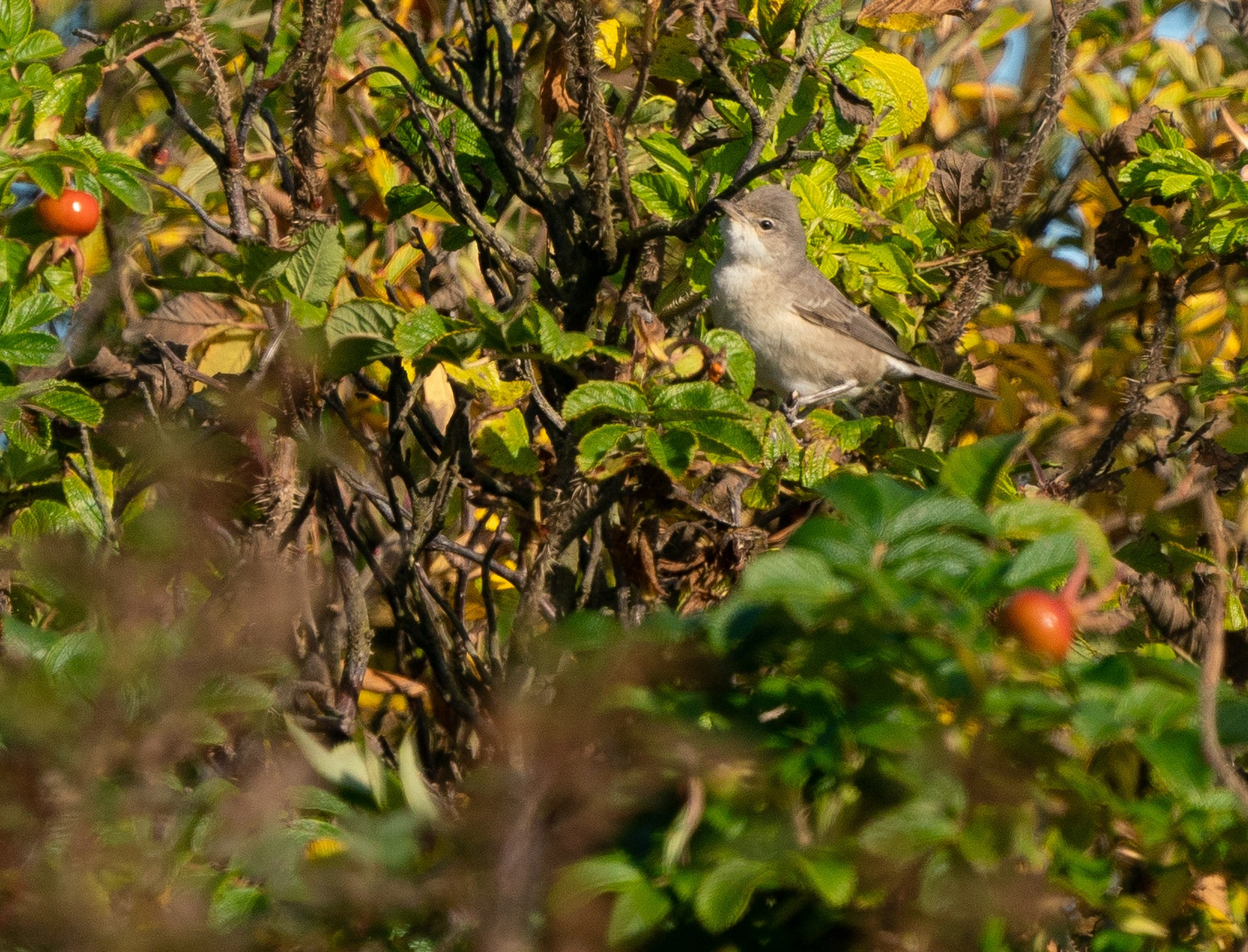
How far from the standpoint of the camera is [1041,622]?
1.51 metres

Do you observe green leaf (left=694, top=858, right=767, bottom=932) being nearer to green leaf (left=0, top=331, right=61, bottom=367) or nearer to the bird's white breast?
green leaf (left=0, top=331, right=61, bottom=367)

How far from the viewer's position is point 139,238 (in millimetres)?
3588

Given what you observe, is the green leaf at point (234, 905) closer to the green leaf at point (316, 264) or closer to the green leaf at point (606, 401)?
the green leaf at point (606, 401)

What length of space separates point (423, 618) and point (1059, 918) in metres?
1.77

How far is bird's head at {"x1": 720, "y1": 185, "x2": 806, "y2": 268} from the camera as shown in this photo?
193 inches

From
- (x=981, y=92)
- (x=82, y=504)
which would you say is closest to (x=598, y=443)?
(x=82, y=504)

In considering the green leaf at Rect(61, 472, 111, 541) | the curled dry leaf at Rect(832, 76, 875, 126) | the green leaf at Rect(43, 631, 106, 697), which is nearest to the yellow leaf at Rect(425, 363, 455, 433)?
the green leaf at Rect(61, 472, 111, 541)

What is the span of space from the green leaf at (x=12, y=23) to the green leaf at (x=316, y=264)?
1063 millimetres

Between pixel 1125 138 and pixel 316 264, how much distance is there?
2.31m

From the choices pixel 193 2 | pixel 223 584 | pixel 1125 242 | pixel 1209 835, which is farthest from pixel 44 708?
pixel 1125 242

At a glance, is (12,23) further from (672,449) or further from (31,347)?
(672,449)

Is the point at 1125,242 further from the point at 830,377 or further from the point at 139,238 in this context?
the point at 139,238

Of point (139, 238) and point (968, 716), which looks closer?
point (968, 716)

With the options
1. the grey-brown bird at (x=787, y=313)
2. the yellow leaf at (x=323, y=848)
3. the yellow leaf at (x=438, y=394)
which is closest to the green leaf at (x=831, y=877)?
the yellow leaf at (x=323, y=848)
